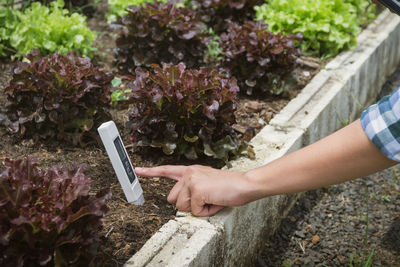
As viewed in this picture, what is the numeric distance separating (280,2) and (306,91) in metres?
1.03

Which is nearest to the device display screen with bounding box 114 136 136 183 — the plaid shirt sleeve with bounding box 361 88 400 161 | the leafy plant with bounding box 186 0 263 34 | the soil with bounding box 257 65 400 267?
the soil with bounding box 257 65 400 267

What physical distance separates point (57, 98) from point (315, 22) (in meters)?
2.50

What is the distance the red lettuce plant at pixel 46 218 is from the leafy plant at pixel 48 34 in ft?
6.37

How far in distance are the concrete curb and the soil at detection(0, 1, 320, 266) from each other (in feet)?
0.36

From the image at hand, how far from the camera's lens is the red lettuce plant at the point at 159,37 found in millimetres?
3920

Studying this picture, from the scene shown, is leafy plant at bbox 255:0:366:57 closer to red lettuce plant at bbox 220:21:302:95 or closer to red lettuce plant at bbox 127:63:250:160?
red lettuce plant at bbox 220:21:302:95

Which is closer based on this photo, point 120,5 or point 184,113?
point 184,113

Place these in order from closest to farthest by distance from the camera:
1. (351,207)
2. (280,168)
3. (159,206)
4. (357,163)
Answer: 1. (357,163)
2. (280,168)
3. (159,206)
4. (351,207)

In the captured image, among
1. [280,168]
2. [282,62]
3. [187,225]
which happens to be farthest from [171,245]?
[282,62]

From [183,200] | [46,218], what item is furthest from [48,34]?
[46,218]

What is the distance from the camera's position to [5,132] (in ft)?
10.5

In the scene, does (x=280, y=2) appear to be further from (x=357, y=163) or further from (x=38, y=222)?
(x=38, y=222)

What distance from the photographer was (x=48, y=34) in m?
3.85

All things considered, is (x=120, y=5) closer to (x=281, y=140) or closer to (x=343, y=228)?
(x=281, y=140)
